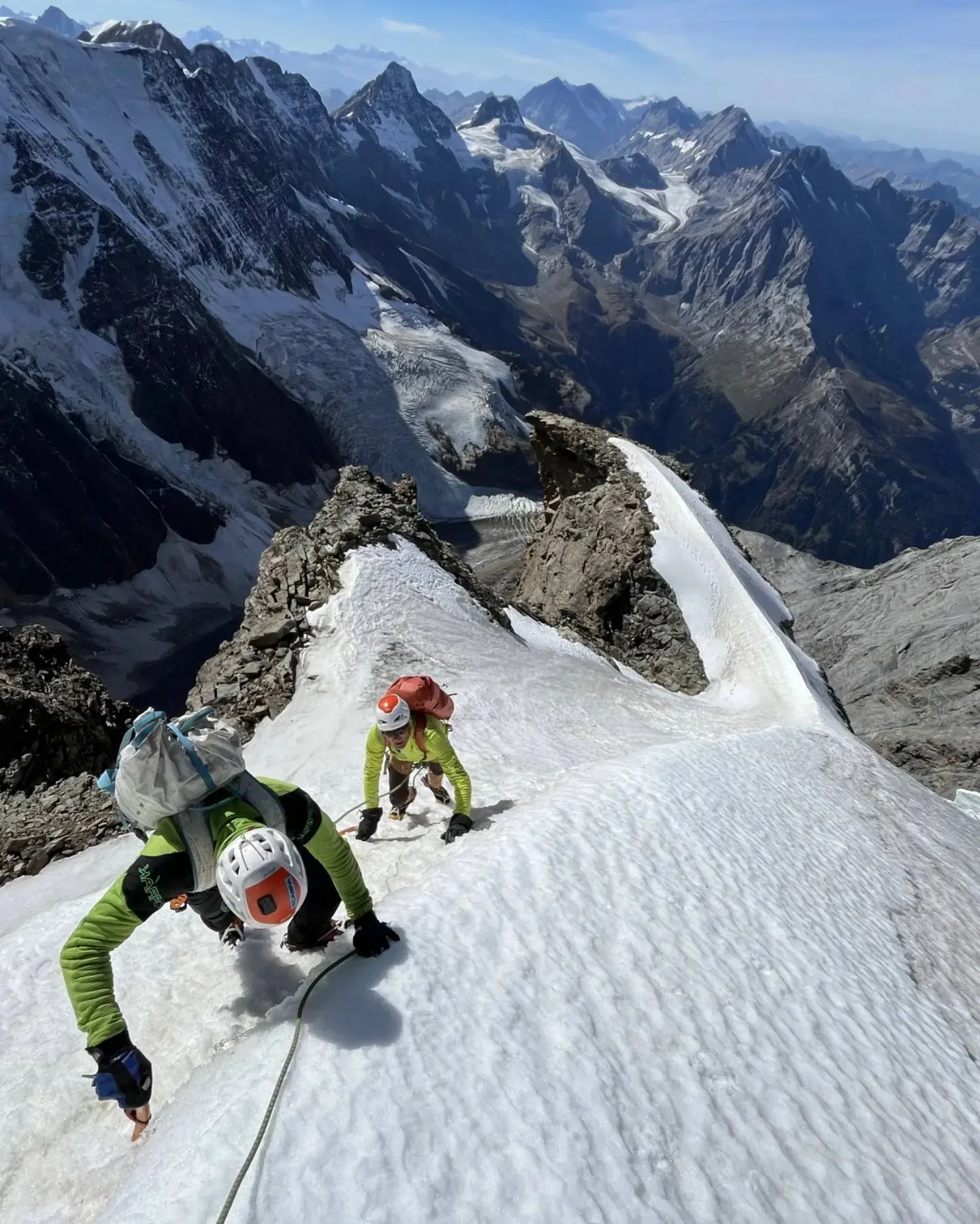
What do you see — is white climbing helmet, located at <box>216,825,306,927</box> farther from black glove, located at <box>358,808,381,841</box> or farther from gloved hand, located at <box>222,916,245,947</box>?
black glove, located at <box>358,808,381,841</box>

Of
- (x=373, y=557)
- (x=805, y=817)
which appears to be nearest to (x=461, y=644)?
(x=373, y=557)

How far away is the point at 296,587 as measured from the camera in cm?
2272

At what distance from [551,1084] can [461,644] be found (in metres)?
15.1

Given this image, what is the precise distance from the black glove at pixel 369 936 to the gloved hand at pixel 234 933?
5.76 ft

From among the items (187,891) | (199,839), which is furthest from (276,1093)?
(199,839)

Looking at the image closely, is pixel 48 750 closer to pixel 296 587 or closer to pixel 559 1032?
pixel 296 587

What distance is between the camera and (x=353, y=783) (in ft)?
43.3

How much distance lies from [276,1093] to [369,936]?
62.2 inches

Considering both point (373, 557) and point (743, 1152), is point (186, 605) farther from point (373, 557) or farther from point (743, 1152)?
point (743, 1152)

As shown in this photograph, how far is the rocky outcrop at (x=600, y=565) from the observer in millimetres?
32219

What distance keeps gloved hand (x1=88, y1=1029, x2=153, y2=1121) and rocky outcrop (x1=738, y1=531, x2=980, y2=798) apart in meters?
37.9

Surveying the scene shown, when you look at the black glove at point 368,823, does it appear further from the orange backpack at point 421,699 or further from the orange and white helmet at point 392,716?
the orange and white helmet at point 392,716

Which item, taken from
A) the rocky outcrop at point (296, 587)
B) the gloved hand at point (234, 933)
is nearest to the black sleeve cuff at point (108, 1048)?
the gloved hand at point (234, 933)

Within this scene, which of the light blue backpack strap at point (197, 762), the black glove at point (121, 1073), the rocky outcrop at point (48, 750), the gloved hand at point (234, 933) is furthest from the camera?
the rocky outcrop at point (48, 750)
